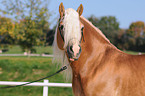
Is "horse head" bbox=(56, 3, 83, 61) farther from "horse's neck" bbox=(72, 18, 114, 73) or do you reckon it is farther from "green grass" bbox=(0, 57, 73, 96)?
"green grass" bbox=(0, 57, 73, 96)

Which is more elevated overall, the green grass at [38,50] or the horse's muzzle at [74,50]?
the horse's muzzle at [74,50]

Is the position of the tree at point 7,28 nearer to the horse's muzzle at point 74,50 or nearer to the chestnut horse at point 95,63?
the chestnut horse at point 95,63

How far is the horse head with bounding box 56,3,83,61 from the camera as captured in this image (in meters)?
2.59

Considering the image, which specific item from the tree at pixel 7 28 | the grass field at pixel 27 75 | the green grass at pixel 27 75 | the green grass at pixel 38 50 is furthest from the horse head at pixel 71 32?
the tree at pixel 7 28

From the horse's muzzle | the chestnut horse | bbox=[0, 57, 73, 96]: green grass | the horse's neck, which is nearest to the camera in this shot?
the horse's muzzle

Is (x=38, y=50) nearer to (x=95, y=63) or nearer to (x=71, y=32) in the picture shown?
(x=95, y=63)

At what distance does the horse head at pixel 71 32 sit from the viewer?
8.50 feet

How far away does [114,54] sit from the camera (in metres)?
2.98

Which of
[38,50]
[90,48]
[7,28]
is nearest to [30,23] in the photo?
[7,28]

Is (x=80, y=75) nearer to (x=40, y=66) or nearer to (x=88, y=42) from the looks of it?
(x=88, y=42)

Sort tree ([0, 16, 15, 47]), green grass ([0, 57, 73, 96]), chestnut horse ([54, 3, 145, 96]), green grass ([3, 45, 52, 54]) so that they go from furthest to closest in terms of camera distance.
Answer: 1. tree ([0, 16, 15, 47])
2. green grass ([3, 45, 52, 54])
3. green grass ([0, 57, 73, 96])
4. chestnut horse ([54, 3, 145, 96])

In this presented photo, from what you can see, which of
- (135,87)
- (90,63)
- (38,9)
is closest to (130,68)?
(135,87)

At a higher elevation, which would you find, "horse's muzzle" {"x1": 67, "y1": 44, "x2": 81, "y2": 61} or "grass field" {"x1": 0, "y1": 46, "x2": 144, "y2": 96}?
"horse's muzzle" {"x1": 67, "y1": 44, "x2": 81, "y2": 61}

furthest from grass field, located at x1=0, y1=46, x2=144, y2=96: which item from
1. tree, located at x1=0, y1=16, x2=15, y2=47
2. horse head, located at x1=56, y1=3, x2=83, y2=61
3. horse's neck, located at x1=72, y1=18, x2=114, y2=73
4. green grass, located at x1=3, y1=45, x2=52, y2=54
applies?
tree, located at x1=0, y1=16, x2=15, y2=47
